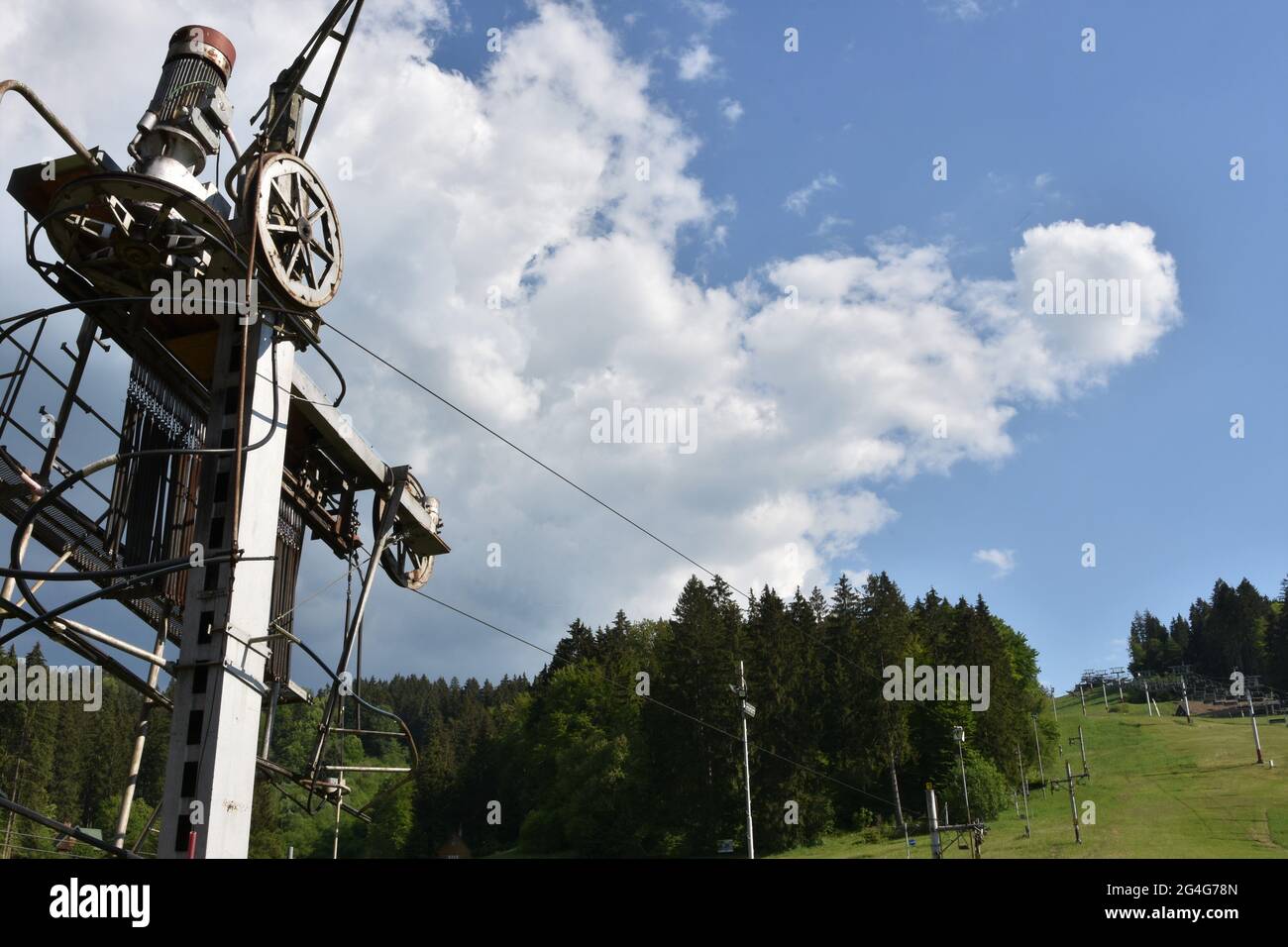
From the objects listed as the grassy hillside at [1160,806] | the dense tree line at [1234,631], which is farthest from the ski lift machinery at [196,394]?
the dense tree line at [1234,631]

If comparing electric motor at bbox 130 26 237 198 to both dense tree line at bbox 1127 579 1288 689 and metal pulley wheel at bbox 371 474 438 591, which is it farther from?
dense tree line at bbox 1127 579 1288 689

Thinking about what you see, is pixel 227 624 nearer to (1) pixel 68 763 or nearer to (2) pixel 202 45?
(2) pixel 202 45

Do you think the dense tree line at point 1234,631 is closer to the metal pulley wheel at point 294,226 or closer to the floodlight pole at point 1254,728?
the floodlight pole at point 1254,728

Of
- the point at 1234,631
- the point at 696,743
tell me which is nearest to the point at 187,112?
the point at 696,743

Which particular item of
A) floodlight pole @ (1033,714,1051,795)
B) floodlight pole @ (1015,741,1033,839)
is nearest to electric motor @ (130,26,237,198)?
floodlight pole @ (1015,741,1033,839)

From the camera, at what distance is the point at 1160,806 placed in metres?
85.8

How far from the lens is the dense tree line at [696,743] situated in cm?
8019

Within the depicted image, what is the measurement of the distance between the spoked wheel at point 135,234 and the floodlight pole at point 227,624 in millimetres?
1120

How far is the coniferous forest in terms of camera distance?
263 feet

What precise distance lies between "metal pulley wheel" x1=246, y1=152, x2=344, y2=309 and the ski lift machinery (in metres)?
0.03
